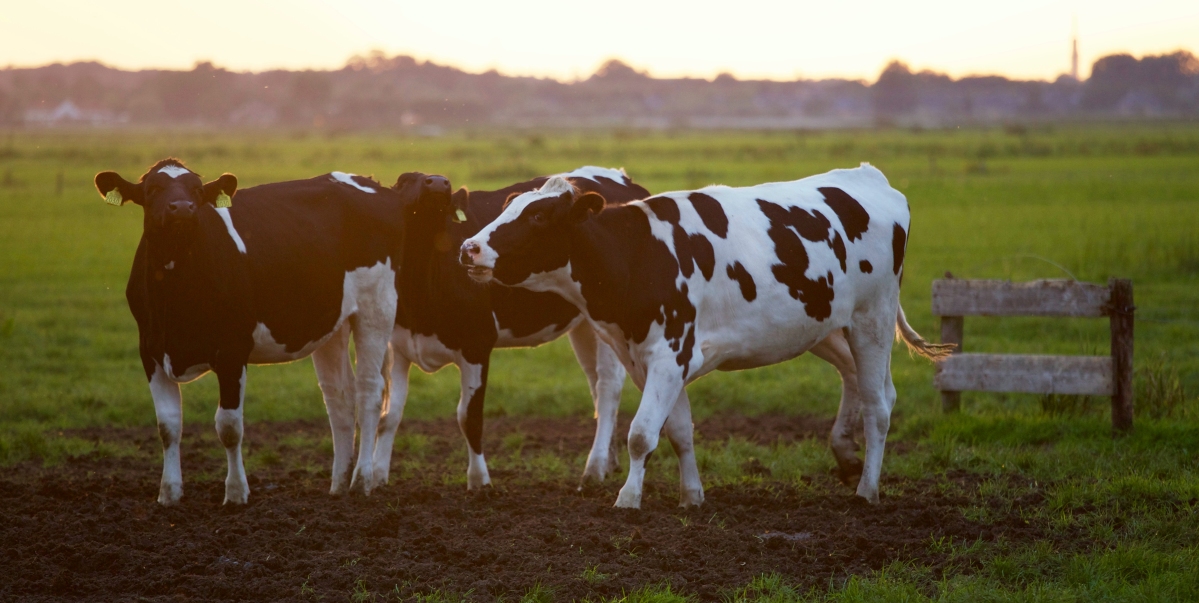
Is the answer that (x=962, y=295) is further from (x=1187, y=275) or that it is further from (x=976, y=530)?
(x=1187, y=275)

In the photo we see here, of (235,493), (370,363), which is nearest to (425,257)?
(370,363)

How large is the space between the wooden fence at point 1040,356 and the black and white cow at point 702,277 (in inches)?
79.0

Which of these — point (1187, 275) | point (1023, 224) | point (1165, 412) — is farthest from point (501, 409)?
point (1023, 224)

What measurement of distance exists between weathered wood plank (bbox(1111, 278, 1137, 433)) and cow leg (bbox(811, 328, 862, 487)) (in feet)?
8.00

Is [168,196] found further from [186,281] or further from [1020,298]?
[1020,298]

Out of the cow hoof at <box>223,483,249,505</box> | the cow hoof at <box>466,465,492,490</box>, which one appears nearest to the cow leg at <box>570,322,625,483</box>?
the cow hoof at <box>466,465,492,490</box>

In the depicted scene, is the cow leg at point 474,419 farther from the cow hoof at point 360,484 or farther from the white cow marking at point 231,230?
the white cow marking at point 231,230

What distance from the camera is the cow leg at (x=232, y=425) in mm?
7199

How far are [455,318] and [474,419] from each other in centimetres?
75

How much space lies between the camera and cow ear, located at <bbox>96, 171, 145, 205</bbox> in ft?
23.0


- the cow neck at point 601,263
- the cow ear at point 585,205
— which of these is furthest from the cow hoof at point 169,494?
the cow ear at point 585,205

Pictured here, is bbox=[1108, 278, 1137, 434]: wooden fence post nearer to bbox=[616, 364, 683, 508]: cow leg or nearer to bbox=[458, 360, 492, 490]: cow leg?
bbox=[616, 364, 683, 508]: cow leg

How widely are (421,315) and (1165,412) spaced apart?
651 cm

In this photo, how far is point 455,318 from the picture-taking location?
26.5 feet
